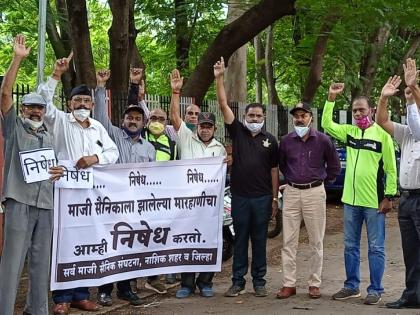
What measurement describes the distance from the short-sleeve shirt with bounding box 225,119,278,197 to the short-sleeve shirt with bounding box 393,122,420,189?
1457 mm

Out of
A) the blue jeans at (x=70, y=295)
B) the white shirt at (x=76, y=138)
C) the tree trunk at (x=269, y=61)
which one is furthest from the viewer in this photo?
the tree trunk at (x=269, y=61)

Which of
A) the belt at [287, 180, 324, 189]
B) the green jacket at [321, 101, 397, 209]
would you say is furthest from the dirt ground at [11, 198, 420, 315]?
the belt at [287, 180, 324, 189]

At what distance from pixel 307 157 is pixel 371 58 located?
15.8 metres

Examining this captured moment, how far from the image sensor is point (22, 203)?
6766 millimetres

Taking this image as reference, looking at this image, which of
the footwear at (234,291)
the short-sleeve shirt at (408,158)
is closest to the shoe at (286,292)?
the footwear at (234,291)

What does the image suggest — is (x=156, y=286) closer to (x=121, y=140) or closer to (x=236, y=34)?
(x=121, y=140)

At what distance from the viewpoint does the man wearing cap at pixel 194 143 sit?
8.72 m

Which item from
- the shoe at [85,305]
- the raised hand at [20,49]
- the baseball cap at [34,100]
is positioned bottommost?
the shoe at [85,305]

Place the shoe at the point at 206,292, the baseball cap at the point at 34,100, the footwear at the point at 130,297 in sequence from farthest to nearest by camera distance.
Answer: the shoe at the point at 206,292 → the footwear at the point at 130,297 → the baseball cap at the point at 34,100

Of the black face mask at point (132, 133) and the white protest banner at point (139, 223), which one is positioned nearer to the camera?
the white protest banner at point (139, 223)

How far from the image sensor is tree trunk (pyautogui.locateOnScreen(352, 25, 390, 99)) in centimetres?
2292

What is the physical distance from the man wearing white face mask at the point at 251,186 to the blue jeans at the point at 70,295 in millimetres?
1765

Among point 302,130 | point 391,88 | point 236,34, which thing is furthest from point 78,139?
point 236,34

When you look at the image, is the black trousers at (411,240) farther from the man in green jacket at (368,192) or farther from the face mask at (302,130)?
the face mask at (302,130)
